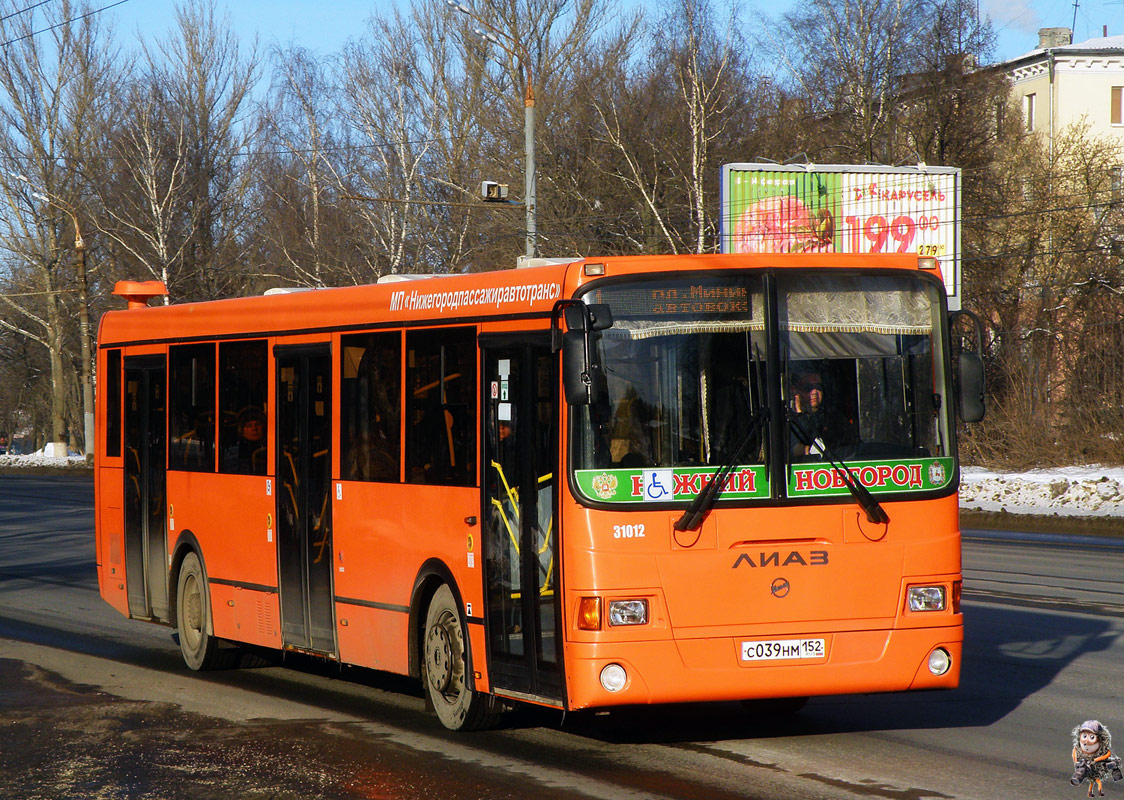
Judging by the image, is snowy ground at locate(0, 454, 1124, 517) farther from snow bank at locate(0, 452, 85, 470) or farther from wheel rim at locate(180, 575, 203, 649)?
snow bank at locate(0, 452, 85, 470)

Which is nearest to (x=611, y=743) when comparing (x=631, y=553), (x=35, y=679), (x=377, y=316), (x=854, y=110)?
(x=631, y=553)

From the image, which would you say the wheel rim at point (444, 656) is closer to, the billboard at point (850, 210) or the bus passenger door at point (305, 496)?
the bus passenger door at point (305, 496)

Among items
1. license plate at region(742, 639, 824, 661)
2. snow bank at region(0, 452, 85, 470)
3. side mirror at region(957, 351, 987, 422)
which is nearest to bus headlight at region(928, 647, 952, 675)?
license plate at region(742, 639, 824, 661)

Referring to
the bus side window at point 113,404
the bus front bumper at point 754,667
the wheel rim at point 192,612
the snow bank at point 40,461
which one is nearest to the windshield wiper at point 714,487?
the bus front bumper at point 754,667

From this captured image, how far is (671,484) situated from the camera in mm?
7465

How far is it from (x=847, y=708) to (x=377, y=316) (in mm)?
3800

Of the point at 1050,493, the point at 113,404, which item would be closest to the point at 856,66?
the point at 1050,493

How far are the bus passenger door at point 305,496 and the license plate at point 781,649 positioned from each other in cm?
341

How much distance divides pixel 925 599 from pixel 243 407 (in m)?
5.42

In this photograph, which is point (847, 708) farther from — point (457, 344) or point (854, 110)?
point (854, 110)

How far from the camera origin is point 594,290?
25.0ft

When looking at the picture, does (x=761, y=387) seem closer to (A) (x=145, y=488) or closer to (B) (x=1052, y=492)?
(A) (x=145, y=488)

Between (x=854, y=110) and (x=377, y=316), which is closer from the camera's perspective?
(x=377, y=316)

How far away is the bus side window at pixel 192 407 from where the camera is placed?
11.6 metres
